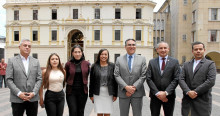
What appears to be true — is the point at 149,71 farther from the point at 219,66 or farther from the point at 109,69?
the point at 219,66

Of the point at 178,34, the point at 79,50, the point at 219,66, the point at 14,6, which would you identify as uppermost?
the point at 14,6

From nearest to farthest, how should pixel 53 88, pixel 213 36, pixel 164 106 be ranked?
pixel 53 88 → pixel 164 106 → pixel 213 36

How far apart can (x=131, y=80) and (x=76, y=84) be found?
136cm

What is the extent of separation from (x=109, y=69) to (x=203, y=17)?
30.1 meters

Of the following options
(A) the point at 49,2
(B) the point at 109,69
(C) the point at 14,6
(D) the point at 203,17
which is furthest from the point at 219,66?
(C) the point at 14,6

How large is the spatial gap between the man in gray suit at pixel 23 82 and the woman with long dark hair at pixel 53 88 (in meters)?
0.23

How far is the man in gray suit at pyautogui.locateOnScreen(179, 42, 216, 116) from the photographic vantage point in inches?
178

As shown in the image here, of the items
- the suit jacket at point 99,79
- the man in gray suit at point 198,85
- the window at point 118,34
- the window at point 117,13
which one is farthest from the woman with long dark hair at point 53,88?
the window at point 117,13

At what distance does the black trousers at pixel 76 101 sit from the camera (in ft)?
17.0

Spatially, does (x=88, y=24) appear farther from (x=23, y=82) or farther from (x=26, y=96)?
(x=26, y=96)

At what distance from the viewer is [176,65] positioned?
16.3 feet

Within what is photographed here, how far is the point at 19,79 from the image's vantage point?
4.50 m

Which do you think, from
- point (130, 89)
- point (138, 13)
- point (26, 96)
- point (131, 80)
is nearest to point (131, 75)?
point (131, 80)

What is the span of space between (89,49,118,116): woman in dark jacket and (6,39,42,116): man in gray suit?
1.36 meters
